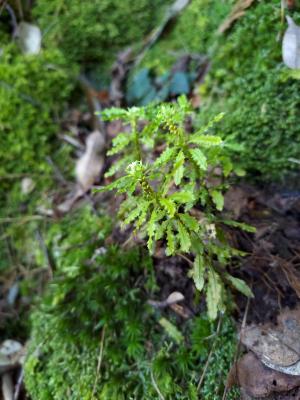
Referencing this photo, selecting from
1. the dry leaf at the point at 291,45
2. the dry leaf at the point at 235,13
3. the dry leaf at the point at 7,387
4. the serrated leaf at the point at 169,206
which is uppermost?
the dry leaf at the point at 235,13

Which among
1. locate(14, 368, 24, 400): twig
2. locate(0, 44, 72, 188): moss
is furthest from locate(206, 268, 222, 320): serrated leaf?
locate(0, 44, 72, 188): moss

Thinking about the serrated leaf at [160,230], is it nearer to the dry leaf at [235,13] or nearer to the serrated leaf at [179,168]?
the serrated leaf at [179,168]

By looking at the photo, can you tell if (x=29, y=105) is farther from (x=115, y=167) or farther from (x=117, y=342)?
(x=117, y=342)

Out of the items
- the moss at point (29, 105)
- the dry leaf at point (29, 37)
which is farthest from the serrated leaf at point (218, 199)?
the dry leaf at point (29, 37)

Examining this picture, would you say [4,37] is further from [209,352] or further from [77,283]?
[209,352]

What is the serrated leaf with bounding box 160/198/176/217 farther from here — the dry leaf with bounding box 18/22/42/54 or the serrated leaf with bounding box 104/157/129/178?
the dry leaf with bounding box 18/22/42/54

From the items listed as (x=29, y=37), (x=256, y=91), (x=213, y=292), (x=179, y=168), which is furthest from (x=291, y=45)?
(x=29, y=37)
